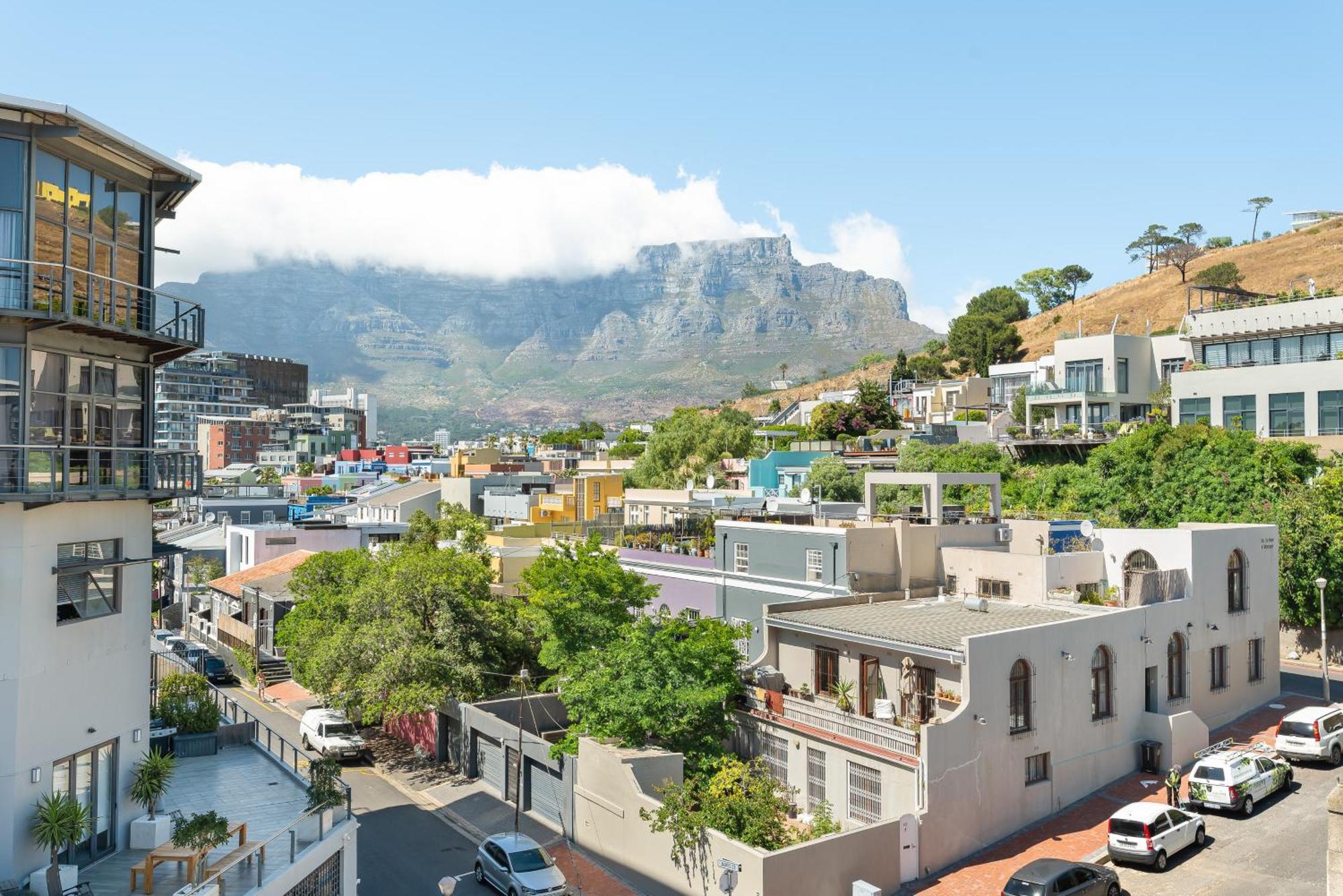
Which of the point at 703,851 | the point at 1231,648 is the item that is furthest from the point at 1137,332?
the point at 703,851

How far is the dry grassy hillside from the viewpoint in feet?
359

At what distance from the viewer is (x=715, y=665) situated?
29.6 metres

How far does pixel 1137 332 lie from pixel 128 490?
115 metres

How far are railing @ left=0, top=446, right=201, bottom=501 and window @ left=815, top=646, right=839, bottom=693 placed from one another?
18618 mm

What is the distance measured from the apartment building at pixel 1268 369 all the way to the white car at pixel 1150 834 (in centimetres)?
3526

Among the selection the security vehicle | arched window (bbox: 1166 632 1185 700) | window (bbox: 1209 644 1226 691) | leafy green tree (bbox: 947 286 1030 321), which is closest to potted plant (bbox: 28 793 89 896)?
the security vehicle

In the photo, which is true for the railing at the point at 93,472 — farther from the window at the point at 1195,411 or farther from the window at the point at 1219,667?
the window at the point at 1195,411

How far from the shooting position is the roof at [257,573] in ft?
185

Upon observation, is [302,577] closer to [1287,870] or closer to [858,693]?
[858,693]

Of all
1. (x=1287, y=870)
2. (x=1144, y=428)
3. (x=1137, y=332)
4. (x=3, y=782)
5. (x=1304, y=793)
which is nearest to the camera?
(x=3, y=782)

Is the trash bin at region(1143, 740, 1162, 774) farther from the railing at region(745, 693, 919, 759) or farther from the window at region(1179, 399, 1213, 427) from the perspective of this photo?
the window at region(1179, 399, 1213, 427)

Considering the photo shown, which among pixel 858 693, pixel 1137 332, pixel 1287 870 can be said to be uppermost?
pixel 1137 332

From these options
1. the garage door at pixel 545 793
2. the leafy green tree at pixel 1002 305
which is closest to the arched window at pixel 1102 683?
the garage door at pixel 545 793

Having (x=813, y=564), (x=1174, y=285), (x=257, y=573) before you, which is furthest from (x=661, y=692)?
(x=1174, y=285)
